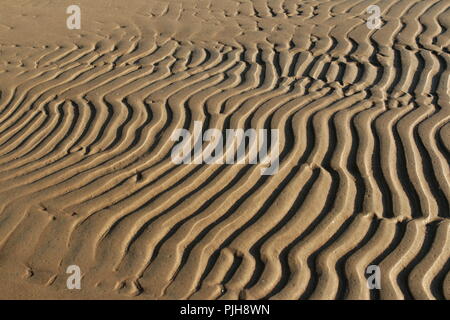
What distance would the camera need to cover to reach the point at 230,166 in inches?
176

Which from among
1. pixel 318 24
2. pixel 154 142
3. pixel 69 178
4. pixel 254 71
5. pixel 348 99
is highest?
pixel 318 24

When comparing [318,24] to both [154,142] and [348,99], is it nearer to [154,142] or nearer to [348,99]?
[348,99]

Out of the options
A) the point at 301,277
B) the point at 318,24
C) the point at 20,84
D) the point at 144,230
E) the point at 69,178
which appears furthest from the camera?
the point at 318,24

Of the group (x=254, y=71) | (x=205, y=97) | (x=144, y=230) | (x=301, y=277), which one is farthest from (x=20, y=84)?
(x=301, y=277)

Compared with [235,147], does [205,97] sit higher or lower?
higher

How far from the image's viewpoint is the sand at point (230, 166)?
3.47 m

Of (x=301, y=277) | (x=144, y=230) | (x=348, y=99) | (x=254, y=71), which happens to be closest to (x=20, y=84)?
(x=254, y=71)

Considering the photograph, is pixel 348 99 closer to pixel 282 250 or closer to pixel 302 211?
pixel 302 211

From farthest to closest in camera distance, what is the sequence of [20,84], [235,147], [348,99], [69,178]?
[20,84]
[348,99]
[235,147]
[69,178]

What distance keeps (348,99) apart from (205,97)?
60.0 inches

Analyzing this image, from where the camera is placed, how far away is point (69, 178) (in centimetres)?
435

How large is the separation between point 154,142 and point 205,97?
1.03 m

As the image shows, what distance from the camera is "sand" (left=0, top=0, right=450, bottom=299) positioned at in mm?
3473

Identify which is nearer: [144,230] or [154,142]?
[144,230]
